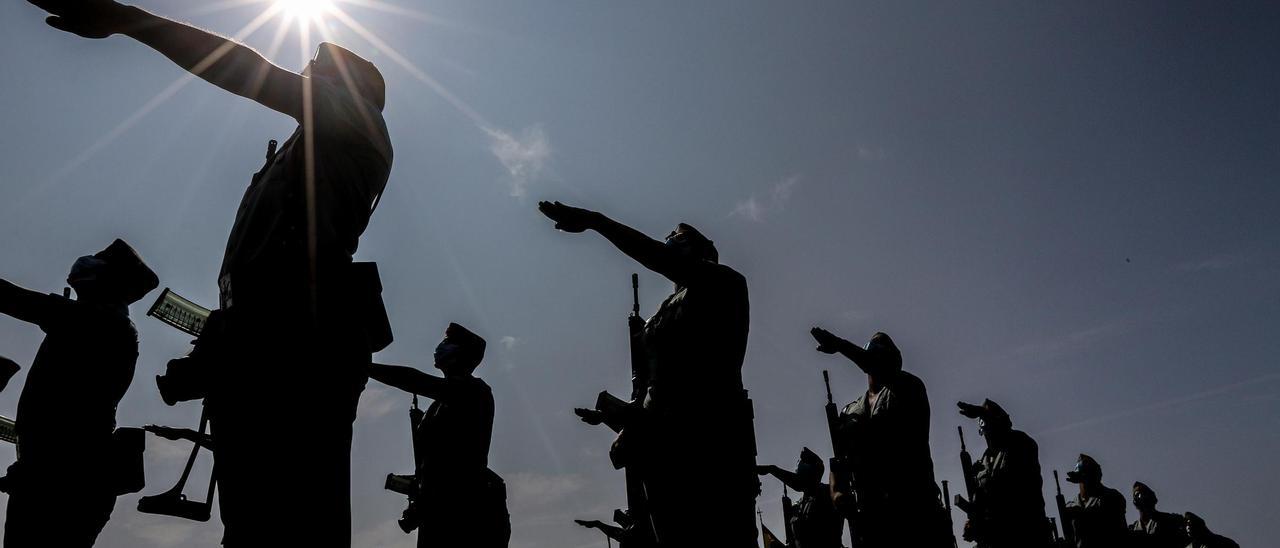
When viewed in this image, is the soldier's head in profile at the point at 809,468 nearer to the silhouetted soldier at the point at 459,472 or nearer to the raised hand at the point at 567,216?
the silhouetted soldier at the point at 459,472

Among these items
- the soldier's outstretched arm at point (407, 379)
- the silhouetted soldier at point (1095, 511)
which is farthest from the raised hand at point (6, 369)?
the silhouetted soldier at point (1095, 511)

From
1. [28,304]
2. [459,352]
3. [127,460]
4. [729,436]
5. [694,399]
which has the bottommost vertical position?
[127,460]

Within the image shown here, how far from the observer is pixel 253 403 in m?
2.39

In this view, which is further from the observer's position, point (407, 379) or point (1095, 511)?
point (1095, 511)

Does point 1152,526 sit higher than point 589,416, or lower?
higher

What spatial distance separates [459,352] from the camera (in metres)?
6.54

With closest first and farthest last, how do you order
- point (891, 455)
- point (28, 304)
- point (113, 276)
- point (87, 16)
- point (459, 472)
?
1. point (87, 16)
2. point (28, 304)
3. point (113, 276)
4. point (459, 472)
5. point (891, 455)

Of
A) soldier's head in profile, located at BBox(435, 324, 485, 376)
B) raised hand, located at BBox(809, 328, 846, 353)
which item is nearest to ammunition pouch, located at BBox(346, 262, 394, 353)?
soldier's head in profile, located at BBox(435, 324, 485, 376)

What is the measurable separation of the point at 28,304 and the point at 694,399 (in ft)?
13.2

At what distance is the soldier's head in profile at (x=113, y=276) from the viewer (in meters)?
4.95

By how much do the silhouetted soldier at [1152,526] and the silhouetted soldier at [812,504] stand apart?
6.13 m

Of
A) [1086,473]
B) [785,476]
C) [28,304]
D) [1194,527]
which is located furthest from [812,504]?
[28,304]

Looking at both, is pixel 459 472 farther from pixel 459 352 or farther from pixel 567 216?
pixel 567 216

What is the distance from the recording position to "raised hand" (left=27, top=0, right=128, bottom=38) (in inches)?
89.9
